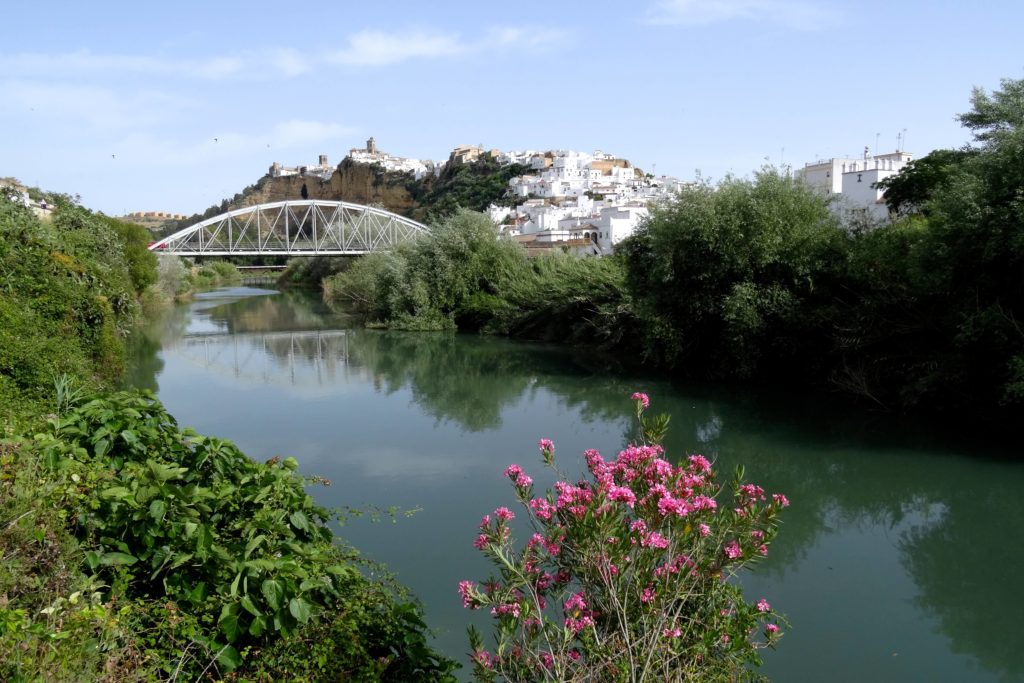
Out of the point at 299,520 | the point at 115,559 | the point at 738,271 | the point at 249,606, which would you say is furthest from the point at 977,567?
the point at 738,271

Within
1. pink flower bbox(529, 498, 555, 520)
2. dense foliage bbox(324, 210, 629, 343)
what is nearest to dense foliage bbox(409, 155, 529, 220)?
dense foliage bbox(324, 210, 629, 343)

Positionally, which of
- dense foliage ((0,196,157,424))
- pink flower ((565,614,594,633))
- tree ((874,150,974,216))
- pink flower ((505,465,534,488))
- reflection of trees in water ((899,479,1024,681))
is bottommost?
reflection of trees in water ((899,479,1024,681))

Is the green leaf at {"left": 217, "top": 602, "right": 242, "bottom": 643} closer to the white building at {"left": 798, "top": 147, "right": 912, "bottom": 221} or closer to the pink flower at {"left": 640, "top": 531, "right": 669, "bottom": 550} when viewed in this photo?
the pink flower at {"left": 640, "top": 531, "right": 669, "bottom": 550}

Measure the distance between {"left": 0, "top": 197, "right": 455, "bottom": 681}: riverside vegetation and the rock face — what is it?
9728 centimetres

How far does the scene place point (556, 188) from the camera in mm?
90188

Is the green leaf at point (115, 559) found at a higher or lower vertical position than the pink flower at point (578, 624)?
higher

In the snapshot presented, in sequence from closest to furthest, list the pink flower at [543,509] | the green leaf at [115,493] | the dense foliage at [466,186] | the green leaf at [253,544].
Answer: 1. the pink flower at [543,509]
2. the green leaf at [253,544]
3. the green leaf at [115,493]
4. the dense foliage at [466,186]

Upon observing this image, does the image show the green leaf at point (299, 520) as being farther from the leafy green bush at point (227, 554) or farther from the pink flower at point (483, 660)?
the pink flower at point (483, 660)

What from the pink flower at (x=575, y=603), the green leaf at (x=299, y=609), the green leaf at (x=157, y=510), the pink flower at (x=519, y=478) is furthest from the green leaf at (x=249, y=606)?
the pink flower at (x=575, y=603)

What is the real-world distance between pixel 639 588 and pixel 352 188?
114m

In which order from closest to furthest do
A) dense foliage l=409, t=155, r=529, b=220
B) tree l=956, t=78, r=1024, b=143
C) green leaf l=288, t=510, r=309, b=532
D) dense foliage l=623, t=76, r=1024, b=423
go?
1. green leaf l=288, t=510, r=309, b=532
2. dense foliage l=623, t=76, r=1024, b=423
3. tree l=956, t=78, r=1024, b=143
4. dense foliage l=409, t=155, r=529, b=220

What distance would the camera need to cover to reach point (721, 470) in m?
11.5

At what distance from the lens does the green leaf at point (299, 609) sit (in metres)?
3.90

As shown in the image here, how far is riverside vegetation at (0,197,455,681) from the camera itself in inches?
140
